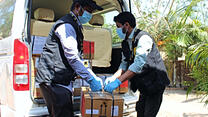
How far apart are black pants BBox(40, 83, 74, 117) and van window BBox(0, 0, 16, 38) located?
3.23 ft

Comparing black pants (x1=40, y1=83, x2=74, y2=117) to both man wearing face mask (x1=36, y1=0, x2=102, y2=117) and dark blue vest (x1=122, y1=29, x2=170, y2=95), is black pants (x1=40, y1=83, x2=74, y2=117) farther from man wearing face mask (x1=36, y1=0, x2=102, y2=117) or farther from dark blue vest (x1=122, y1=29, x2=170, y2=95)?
dark blue vest (x1=122, y1=29, x2=170, y2=95)

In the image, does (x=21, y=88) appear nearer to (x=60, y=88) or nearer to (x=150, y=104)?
(x=60, y=88)

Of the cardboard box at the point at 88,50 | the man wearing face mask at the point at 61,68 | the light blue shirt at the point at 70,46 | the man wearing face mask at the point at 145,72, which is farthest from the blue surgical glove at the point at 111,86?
the cardboard box at the point at 88,50

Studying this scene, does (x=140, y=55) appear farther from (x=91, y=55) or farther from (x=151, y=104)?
(x=91, y=55)

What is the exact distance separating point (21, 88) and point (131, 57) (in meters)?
1.30

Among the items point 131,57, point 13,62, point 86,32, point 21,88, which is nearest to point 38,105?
point 21,88

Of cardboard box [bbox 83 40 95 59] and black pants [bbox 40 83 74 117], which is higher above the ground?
cardboard box [bbox 83 40 95 59]

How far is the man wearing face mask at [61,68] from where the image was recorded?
6.89ft

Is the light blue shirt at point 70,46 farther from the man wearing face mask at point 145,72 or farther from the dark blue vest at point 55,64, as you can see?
the man wearing face mask at point 145,72

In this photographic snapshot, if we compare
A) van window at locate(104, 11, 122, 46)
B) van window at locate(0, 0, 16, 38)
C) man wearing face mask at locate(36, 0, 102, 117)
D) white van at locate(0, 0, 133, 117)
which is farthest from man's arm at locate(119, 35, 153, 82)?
van window at locate(104, 11, 122, 46)

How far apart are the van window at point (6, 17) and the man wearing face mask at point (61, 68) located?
2.65ft

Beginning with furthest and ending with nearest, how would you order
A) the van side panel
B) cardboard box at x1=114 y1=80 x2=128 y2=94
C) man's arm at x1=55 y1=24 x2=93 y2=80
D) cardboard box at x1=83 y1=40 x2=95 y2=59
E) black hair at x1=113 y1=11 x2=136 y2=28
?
cardboard box at x1=83 y1=40 x2=95 y2=59 < cardboard box at x1=114 y1=80 x2=128 y2=94 < black hair at x1=113 y1=11 x2=136 y2=28 < the van side panel < man's arm at x1=55 y1=24 x2=93 y2=80

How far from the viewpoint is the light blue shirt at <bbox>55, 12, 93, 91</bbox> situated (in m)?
2.09

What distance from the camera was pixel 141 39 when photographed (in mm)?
2391
